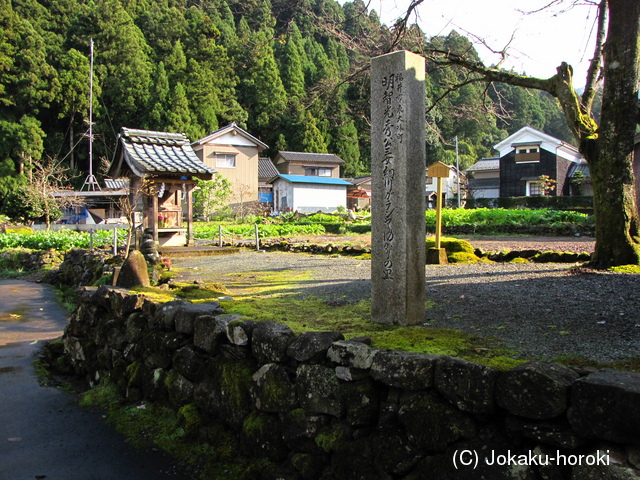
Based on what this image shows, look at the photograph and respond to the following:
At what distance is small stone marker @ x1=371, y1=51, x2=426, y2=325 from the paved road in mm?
2385

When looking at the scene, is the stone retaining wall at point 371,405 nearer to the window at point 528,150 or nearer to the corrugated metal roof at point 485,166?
the window at point 528,150

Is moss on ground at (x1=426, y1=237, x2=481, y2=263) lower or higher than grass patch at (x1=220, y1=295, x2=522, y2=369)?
higher

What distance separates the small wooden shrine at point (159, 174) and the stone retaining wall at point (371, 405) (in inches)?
393

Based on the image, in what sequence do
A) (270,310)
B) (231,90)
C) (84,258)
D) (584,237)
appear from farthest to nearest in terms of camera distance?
(231,90), (584,237), (84,258), (270,310)

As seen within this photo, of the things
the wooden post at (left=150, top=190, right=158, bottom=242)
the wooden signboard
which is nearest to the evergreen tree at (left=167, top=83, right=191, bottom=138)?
the wooden post at (left=150, top=190, right=158, bottom=242)

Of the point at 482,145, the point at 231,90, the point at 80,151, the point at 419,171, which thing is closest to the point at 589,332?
the point at 419,171

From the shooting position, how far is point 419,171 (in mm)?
4391

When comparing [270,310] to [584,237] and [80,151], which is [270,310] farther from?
[80,151]

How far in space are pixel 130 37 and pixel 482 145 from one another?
4543 centimetres

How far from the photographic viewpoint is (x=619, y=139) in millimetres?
7852

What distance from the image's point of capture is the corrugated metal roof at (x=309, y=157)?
50500mm

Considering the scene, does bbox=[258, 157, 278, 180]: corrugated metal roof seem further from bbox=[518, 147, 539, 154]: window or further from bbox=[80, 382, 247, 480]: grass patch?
bbox=[80, 382, 247, 480]: grass patch

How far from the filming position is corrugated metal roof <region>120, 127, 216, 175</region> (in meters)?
14.1

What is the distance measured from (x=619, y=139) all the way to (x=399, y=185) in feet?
18.4
